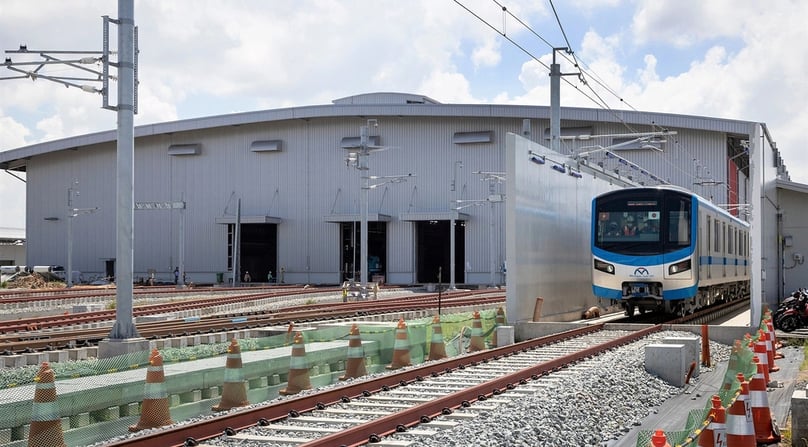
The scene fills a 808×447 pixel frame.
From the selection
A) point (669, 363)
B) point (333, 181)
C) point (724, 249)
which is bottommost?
point (669, 363)

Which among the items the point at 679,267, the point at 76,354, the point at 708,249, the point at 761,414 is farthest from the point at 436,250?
the point at 761,414

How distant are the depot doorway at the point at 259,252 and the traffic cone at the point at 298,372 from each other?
173 ft

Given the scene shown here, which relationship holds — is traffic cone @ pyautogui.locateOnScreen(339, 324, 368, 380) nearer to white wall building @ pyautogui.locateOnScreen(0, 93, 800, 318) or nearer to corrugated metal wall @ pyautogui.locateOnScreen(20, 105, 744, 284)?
white wall building @ pyautogui.locateOnScreen(0, 93, 800, 318)

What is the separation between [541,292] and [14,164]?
65876 mm

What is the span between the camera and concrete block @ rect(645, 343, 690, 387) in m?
14.0

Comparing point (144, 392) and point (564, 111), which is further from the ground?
point (564, 111)

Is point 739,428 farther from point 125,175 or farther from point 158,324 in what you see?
point 158,324

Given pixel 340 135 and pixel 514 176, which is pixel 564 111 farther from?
pixel 514 176

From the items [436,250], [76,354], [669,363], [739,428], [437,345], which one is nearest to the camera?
[739,428]

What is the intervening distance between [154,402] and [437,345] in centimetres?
793

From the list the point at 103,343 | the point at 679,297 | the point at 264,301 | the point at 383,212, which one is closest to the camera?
the point at 103,343

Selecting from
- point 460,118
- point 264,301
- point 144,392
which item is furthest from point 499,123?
point 144,392

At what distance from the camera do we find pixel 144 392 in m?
10.2

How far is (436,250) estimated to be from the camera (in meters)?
65.6
